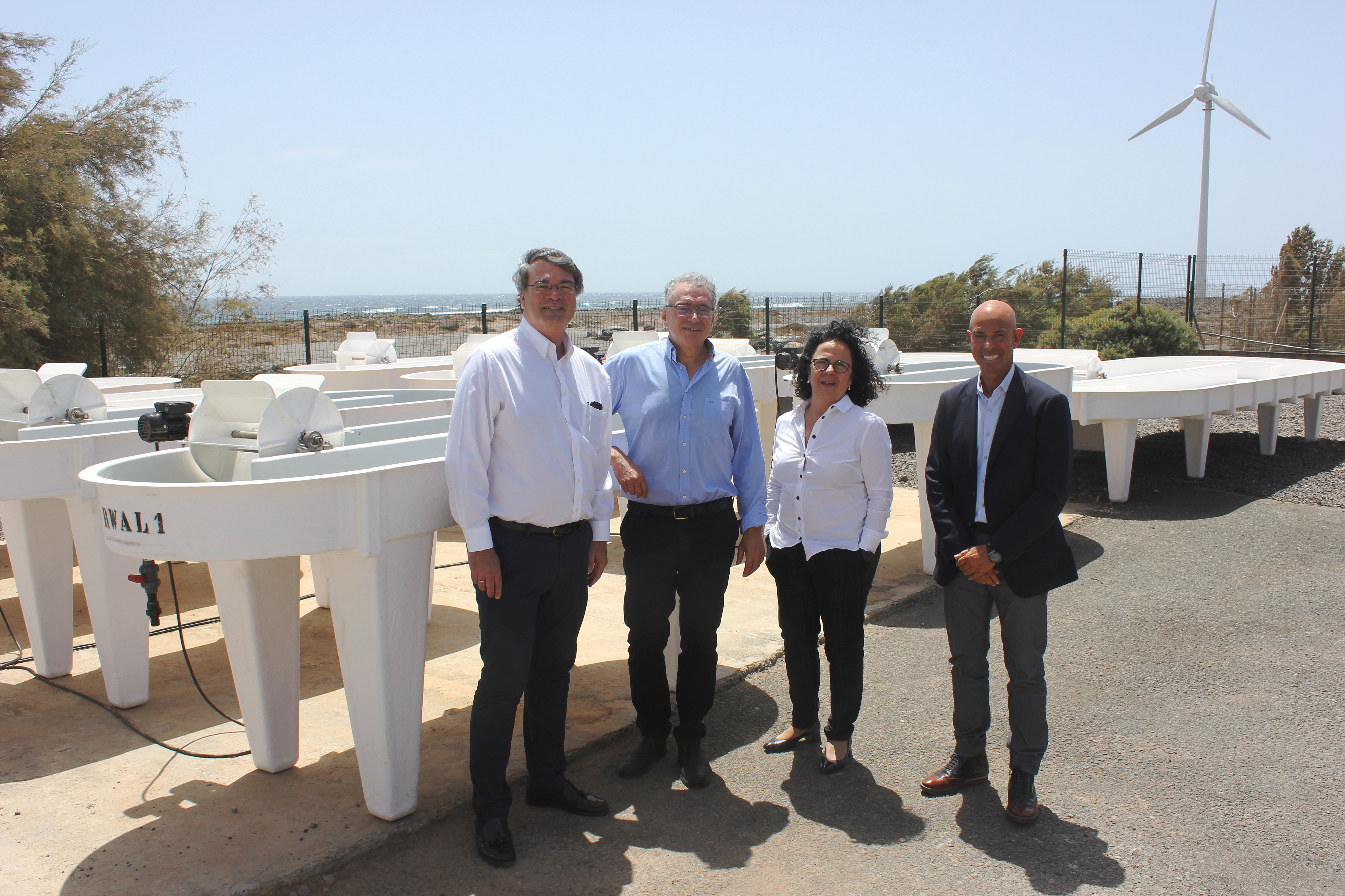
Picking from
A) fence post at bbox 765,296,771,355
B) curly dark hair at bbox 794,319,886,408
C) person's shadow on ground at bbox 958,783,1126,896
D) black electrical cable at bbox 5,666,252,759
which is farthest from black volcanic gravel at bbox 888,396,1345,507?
fence post at bbox 765,296,771,355

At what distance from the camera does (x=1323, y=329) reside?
67.4 feet

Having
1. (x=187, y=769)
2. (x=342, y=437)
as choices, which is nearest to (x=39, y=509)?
(x=187, y=769)

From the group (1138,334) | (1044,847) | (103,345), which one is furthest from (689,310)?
(1138,334)

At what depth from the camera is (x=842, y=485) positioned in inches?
131

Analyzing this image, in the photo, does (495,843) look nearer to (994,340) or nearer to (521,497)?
(521,497)

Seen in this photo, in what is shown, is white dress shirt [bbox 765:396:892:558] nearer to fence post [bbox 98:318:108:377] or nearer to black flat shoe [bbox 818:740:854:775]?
black flat shoe [bbox 818:740:854:775]

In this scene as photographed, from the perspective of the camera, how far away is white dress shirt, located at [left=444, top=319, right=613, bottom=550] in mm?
2805

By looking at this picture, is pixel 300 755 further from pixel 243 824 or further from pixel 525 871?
pixel 525 871

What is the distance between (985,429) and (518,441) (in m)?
1.55

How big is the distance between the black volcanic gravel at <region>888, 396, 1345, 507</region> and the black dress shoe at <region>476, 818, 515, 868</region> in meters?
5.31

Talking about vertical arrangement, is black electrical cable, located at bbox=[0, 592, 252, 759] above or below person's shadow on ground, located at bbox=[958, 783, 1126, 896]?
above

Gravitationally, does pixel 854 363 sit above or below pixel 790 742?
above

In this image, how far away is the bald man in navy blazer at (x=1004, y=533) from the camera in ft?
9.87

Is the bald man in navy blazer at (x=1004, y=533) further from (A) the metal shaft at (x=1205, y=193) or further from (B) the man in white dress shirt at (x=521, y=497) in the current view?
(A) the metal shaft at (x=1205, y=193)
